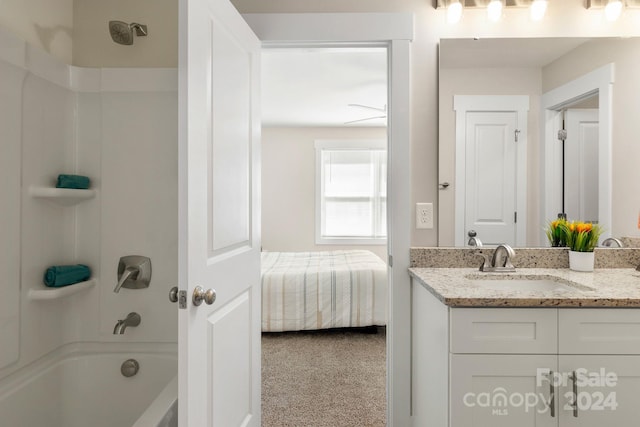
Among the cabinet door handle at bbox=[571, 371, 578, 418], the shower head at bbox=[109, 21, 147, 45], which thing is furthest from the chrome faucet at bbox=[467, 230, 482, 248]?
the shower head at bbox=[109, 21, 147, 45]

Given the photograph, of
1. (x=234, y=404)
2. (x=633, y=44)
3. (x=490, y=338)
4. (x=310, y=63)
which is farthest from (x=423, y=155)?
(x=310, y=63)

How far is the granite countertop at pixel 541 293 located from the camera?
1.23 metres

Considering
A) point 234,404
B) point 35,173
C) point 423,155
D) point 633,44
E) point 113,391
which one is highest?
point 633,44

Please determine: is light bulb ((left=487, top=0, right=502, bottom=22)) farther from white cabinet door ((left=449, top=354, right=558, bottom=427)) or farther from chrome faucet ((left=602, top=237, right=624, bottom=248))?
white cabinet door ((left=449, top=354, right=558, bottom=427))

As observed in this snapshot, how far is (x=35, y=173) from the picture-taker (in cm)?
174

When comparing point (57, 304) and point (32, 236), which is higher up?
point (32, 236)

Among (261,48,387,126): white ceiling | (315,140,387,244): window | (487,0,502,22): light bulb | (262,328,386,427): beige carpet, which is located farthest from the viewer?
(315,140,387,244): window

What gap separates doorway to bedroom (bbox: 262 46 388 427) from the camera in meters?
2.53

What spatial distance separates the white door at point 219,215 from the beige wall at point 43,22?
0.97 metres

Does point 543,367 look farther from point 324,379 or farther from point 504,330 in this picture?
point 324,379

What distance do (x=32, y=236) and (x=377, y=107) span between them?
3863 mm

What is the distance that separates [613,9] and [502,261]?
1.35 m

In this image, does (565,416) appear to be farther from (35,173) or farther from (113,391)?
(35,173)

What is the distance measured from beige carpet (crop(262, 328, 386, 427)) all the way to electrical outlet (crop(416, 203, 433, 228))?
3.83ft
